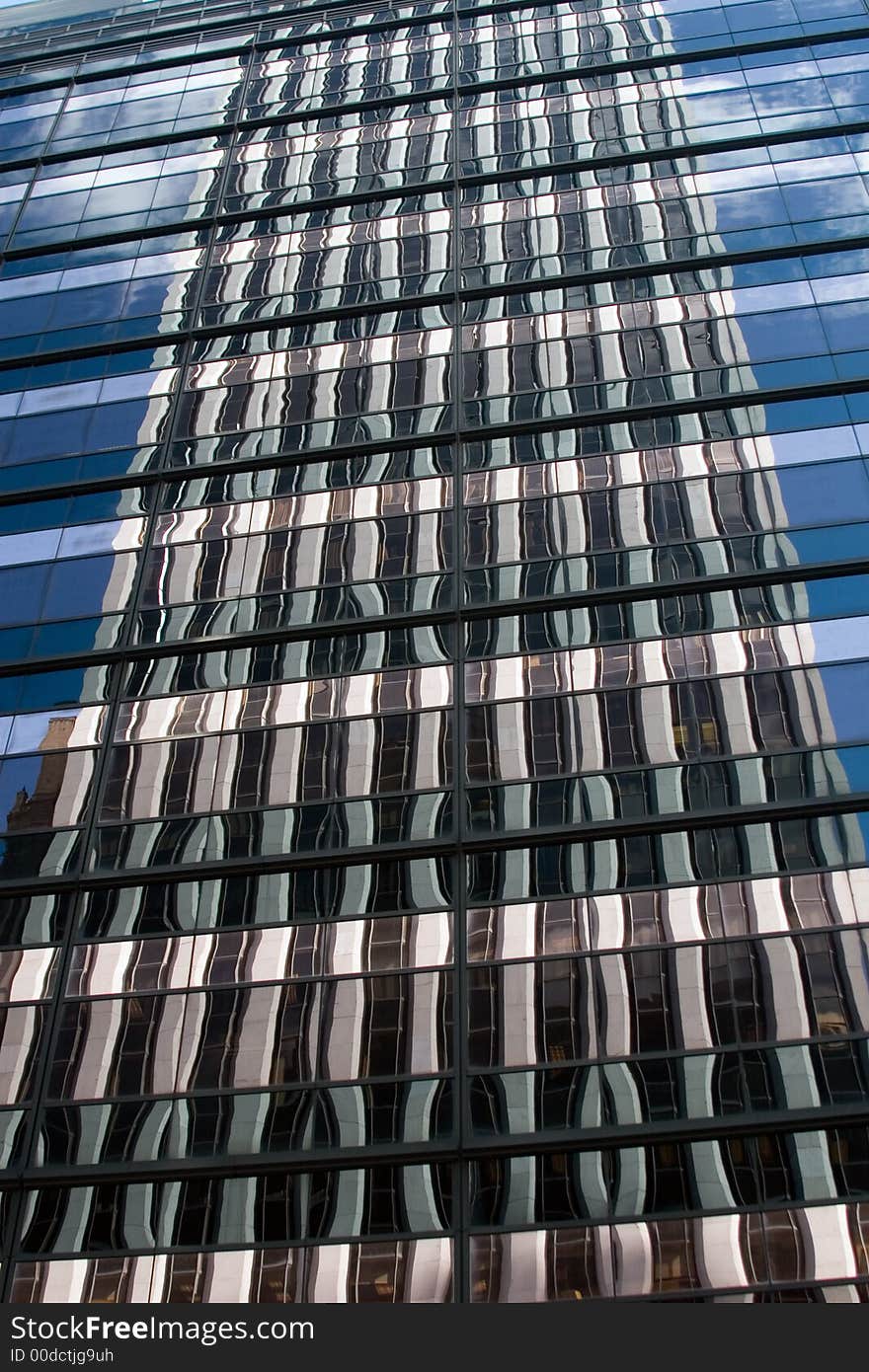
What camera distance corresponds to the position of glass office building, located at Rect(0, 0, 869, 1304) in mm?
23141

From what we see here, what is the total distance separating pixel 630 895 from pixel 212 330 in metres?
24.0

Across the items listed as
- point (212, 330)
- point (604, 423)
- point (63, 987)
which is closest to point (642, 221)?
point (604, 423)

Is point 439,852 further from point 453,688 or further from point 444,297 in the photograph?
point 444,297

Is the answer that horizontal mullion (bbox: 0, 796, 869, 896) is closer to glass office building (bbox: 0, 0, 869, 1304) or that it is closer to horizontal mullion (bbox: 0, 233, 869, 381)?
glass office building (bbox: 0, 0, 869, 1304)

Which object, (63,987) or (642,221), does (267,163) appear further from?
(63,987)

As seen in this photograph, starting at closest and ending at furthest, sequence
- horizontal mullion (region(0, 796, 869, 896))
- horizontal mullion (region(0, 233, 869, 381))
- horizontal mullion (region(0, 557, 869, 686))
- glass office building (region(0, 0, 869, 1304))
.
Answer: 1. glass office building (region(0, 0, 869, 1304))
2. horizontal mullion (region(0, 796, 869, 896))
3. horizontal mullion (region(0, 557, 869, 686))
4. horizontal mullion (region(0, 233, 869, 381))

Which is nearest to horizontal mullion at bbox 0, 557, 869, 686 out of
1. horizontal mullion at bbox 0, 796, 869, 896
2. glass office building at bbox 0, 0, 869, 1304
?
glass office building at bbox 0, 0, 869, 1304

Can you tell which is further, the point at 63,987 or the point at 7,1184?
the point at 63,987

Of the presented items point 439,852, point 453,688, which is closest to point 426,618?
point 453,688

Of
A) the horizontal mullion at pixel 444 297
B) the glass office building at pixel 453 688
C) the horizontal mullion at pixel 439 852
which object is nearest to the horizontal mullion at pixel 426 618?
the glass office building at pixel 453 688

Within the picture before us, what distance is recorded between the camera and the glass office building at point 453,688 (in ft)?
75.9

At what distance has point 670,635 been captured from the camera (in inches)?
1164

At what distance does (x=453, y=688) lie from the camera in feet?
96.7

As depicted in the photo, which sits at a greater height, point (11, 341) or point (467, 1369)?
point (11, 341)
